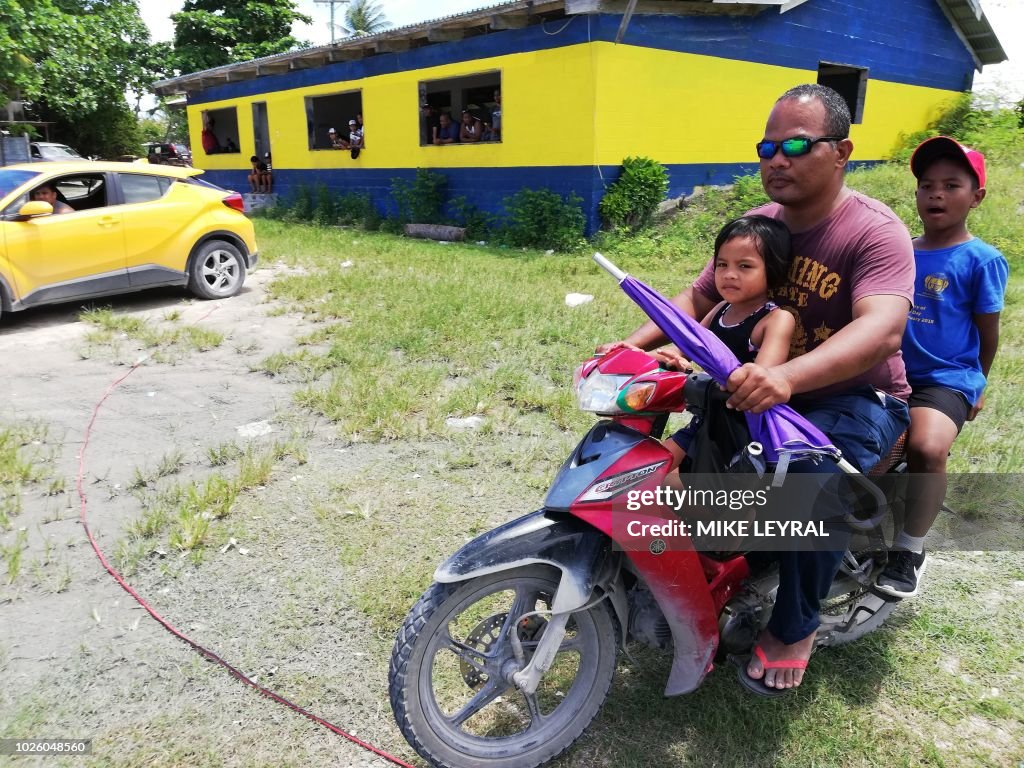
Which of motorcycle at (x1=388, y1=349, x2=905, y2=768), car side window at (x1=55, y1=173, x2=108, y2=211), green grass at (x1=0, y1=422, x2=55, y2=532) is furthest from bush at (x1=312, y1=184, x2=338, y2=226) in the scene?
motorcycle at (x1=388, y1=349, x2=905, y2=768)

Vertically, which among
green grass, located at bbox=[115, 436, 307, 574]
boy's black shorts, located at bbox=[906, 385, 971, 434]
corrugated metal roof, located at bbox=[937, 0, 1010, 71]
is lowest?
green grass, located at bbox=[115, 436, 307, 574]

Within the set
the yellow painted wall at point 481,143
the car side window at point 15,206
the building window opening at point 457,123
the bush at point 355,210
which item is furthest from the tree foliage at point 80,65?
the car side window at point 15,206

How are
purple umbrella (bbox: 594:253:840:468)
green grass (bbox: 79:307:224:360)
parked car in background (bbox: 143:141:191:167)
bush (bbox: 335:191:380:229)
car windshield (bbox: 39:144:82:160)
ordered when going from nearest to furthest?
purple umbrella (bbox: 594:253:840:468) → green grass (bbox: 79:307:224:360) → bush (bbox: 335:191:380:229) → car windshield (bbox: 39:144:82:160) → parked car in background (bbox: 143:141:191:167)

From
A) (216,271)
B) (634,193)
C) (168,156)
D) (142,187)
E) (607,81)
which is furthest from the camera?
(168,156)

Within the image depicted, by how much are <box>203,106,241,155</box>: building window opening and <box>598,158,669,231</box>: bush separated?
42.4 feet

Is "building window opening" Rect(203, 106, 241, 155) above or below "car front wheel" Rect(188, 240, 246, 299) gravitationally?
above

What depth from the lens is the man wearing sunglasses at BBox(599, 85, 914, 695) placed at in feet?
6.43

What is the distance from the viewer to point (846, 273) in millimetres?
2117

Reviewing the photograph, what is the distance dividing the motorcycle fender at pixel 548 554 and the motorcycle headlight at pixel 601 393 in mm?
338

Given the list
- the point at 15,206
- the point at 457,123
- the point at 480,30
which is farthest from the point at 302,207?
the point at 15,206

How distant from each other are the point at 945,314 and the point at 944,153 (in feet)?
2.11

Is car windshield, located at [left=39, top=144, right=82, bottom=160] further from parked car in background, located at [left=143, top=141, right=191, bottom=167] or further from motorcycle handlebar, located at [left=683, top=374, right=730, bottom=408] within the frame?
motorcycle handlebar, located at [left=683, top=374, right=730, bottom=408]

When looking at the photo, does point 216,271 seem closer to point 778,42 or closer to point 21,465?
point 21,465

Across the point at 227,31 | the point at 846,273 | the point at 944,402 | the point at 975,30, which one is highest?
the point at 227,31
